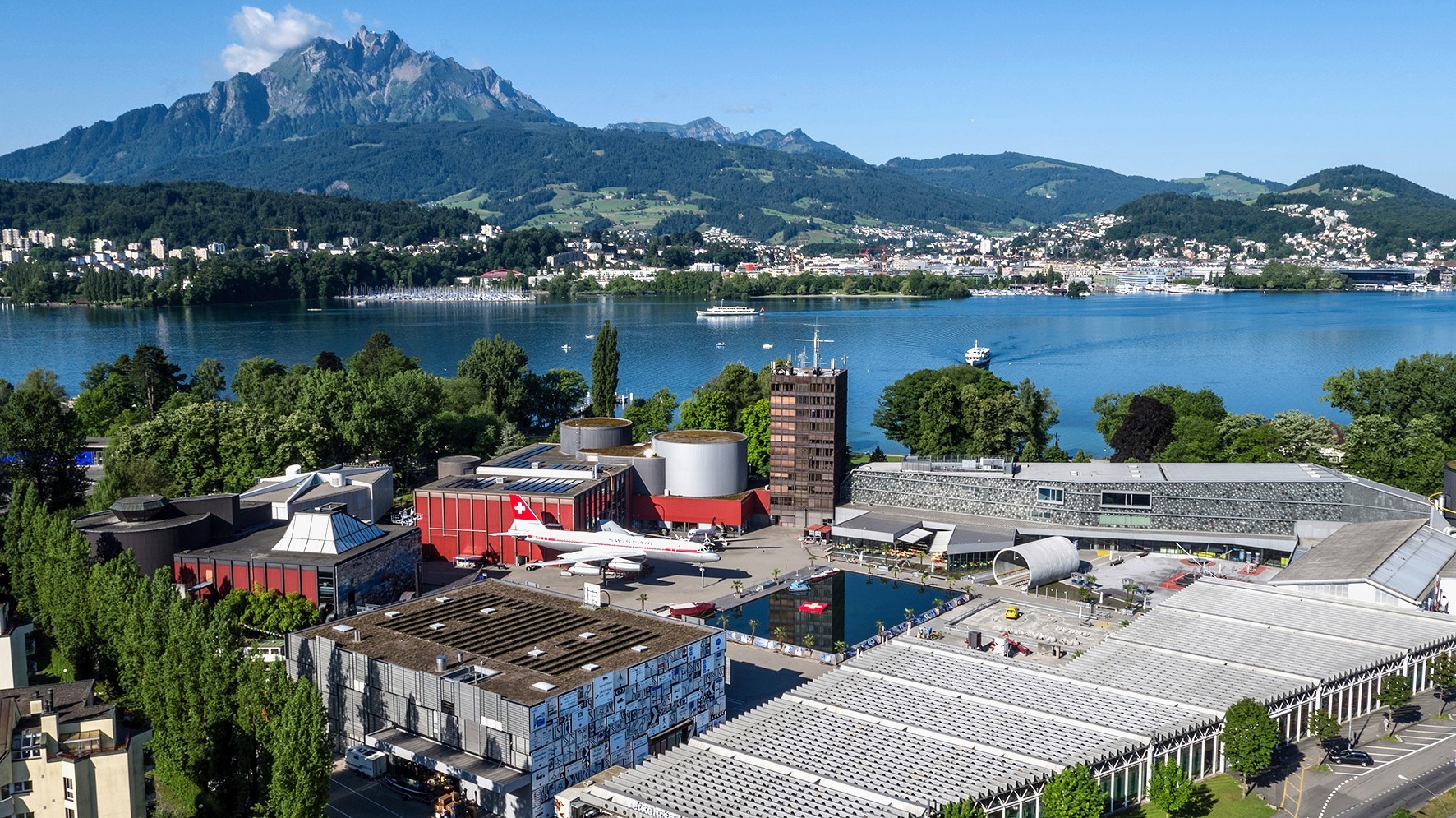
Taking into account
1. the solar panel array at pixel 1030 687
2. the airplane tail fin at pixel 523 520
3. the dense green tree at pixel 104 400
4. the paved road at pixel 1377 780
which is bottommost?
the paved road at pixel 1377 780

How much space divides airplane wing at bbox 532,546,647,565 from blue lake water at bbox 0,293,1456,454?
22990 mm

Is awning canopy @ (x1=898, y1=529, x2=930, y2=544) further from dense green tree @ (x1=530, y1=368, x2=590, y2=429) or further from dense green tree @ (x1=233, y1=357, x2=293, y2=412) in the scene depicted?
dense green tree @ (x1=233, y1=357, x2=293, y2=412)

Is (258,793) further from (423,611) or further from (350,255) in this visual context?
(350,255)

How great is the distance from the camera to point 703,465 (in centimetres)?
3294

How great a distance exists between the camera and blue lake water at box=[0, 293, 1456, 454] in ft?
217

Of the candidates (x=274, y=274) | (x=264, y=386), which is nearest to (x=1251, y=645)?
(x=264, y=386)

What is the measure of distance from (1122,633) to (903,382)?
64.4ft

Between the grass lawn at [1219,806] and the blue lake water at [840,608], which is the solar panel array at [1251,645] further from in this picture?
the blue lake water at [840,608]

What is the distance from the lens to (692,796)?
1460cm

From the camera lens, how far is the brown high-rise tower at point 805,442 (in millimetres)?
32500

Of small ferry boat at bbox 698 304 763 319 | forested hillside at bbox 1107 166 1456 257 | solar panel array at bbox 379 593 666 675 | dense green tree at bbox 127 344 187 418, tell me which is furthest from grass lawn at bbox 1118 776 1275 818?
forested hillside at bbox 1107 166 1456 257

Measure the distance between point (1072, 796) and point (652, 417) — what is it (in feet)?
97.1

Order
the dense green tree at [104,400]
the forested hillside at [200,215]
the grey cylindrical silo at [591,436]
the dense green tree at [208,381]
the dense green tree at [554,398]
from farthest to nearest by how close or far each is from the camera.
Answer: the forested hillside at [200,215] < the dense green tree at [208,381] < the dense green tree at [554,398] < the dense green tree at [104,400] < the grey cylindrical silo at [591,436]

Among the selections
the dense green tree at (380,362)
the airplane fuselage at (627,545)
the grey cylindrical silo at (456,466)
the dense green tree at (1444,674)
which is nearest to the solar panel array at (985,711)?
the dense green tree at (1444,674)
